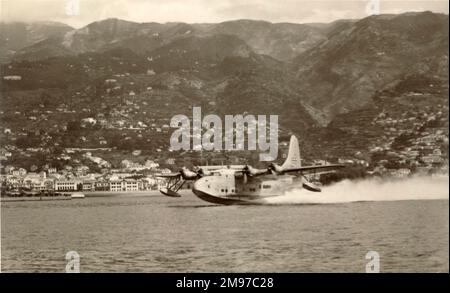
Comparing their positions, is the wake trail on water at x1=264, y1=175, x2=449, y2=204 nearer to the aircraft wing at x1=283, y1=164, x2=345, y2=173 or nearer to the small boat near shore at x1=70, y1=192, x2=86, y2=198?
the aircraft wing at x1=283, y1=164, x2=345, y2=173

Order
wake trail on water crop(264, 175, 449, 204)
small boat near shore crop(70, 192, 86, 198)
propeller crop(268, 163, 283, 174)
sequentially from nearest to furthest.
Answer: wake trail on water crop(264, 175, 449, 204) → propeller crop(268, 163, 283, 174) → small boat near shore crop(70, 192, 86, 198)

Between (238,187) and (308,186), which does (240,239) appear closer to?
(238,187)

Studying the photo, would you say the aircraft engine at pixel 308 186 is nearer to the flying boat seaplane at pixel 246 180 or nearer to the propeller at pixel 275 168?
the flying boat seaplane at pixel 246 180

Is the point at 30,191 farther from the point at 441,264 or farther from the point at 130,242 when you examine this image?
the point at 441,264

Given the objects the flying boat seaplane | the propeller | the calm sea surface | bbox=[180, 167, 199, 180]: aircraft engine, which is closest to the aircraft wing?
the flying boat seaplane

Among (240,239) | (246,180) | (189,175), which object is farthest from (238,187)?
(240,239)

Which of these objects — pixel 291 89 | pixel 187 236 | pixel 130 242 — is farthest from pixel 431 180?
pixel 130 242
